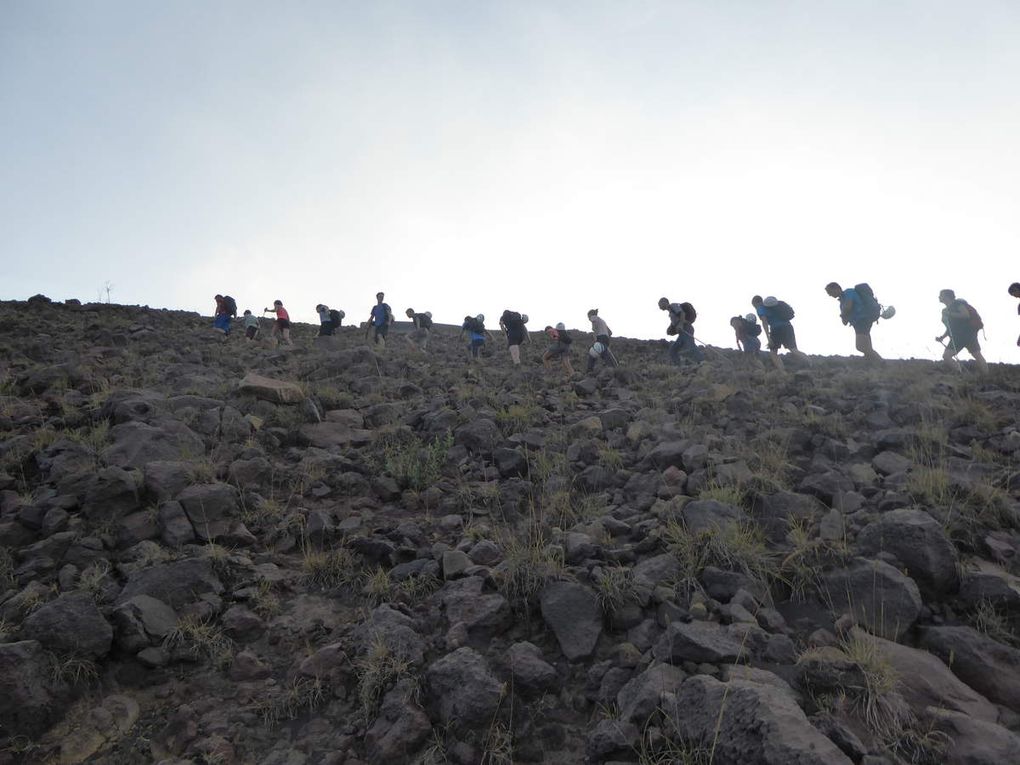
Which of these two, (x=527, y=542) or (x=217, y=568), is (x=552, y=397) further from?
(x=217, y=568)

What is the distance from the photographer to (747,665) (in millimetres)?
2816

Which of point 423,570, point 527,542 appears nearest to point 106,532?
point 423,570

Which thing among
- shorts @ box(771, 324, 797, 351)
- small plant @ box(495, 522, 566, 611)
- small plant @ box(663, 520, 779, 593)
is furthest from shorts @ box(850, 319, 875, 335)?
small plant @ box(495, 522, 566, 611)

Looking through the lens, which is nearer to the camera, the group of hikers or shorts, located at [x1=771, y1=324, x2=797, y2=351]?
the group of hikers

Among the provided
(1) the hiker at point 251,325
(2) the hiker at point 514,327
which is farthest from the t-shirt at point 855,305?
(1) the hiker at point 251,325

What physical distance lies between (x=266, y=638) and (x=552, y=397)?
250 inches

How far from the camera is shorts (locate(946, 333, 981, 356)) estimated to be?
959cm

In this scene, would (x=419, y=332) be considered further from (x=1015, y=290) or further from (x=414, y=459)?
(x=1015, y=290)

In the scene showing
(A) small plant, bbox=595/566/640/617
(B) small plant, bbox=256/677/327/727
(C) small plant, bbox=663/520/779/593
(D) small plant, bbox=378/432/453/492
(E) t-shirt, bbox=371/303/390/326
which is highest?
(E) t-shirt, bbox=371/303/390/326

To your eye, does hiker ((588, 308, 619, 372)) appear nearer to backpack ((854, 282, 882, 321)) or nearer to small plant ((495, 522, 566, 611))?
backpack ((854, 282, 882, 321))

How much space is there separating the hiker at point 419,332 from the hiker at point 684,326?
683 cm

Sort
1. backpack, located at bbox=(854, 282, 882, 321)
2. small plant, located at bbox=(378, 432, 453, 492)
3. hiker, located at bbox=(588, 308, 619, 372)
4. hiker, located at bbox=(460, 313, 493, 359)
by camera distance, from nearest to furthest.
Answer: small plant, located at bbox=(378, 432, 453, 492)
backpack, located at bbox=(854, 282, 882, 321)
hiker, located at bbox=(588, 308, 619, 372)
hiker, located at bbox=(460, 313, 493, 359)

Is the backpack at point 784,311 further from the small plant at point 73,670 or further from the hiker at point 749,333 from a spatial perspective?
the small plant at point 73,670

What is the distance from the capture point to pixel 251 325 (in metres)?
16.8
